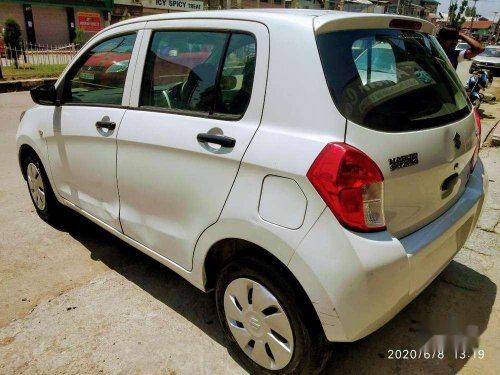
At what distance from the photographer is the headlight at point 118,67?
8.87 feet

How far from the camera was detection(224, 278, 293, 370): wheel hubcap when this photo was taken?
77.3 inches

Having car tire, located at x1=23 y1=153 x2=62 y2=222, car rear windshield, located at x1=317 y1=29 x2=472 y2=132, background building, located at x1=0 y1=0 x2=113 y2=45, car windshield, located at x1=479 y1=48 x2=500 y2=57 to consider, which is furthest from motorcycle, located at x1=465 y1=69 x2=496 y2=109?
background building, located at x1=0 y1=0 x2=113 y2=45

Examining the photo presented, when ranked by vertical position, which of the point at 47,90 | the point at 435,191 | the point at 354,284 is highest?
the point at 47,90

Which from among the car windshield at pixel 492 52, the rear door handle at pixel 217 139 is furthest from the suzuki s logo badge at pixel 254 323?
the car windshield at pixel 492 52

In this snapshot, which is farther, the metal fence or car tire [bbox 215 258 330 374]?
the metal fence

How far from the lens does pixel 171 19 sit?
8.14 ft

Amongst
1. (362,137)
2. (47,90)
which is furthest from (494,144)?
(47,90)

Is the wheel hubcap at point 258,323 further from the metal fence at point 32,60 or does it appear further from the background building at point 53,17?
the background building at point 53,17

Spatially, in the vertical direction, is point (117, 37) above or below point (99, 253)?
above

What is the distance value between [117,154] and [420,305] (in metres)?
2.21

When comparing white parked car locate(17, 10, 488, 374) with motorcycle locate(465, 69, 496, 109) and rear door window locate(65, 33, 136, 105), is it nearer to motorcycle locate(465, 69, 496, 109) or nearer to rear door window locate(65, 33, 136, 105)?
rear door window locate(65, 33, 136, 105)

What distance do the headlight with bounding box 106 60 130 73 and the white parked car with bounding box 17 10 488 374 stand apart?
0.01 m

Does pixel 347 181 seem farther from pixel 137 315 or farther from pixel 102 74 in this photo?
pixel 102 74

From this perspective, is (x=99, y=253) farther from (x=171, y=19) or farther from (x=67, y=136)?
(x=171, y=19)
